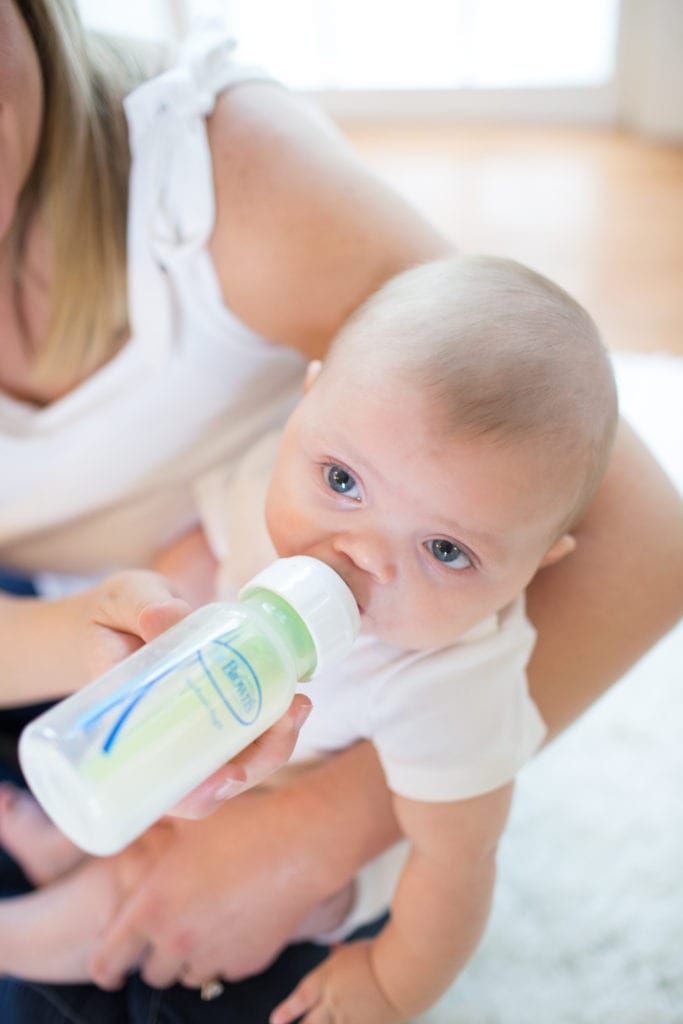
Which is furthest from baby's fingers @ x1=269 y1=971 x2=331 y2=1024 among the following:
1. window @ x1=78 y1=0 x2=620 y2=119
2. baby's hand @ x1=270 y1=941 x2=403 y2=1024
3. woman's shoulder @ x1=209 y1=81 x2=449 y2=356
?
window @ x1=78 y1=0 x2=620 y2=119

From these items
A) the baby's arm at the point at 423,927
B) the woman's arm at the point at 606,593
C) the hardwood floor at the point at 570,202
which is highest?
the woman's arm at the point at 606,593

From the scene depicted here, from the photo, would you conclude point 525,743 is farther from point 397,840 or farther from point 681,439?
point 681,439

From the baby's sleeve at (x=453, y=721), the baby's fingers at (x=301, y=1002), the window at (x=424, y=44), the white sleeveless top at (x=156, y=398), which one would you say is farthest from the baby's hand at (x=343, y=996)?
the window at (x=424, y=44)

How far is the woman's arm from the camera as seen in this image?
932 millimetres

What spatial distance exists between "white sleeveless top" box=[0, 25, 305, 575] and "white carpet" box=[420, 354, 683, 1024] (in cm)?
46

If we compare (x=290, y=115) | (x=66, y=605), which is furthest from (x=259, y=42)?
(x=66, y=605)

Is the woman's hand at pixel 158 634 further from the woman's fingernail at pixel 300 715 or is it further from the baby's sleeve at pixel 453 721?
the baby's sleeve at pixel 453 721

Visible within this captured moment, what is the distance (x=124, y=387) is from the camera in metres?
1.02

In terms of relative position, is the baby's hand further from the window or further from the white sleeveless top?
the window

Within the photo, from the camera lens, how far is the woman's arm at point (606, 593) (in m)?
0.93

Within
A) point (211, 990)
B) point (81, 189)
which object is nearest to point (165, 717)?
point (211, 990)

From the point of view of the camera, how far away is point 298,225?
3.00ft

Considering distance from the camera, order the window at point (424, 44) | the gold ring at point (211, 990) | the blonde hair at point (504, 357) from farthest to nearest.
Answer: the window at point (424, 44)
the gold ring at point (211, 990)
the blonde hair at point (504, 357)

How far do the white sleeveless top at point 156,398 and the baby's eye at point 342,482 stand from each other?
32 centimetres
